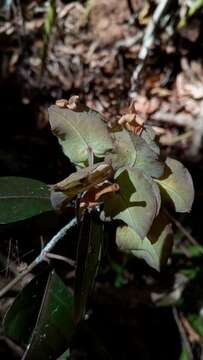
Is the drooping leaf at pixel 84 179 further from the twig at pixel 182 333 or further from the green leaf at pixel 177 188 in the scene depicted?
the twig at pixel 182 333

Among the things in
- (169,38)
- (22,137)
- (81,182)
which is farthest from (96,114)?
(169,38)

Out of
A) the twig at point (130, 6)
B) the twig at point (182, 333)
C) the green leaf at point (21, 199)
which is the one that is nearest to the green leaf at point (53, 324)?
the green leaf at point (21, 199)

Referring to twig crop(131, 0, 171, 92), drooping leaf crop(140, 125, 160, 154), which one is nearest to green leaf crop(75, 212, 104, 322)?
drooping leaf crop(140, 125, 160, 154)

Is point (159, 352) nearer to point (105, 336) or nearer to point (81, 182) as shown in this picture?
point (105, 336)

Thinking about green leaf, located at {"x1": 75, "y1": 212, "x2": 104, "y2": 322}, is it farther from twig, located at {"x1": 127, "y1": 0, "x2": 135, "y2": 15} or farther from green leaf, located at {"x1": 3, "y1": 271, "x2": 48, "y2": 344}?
twig, located at {"x1": 127, "y1": 0, "x2": 135, "y2": 15}

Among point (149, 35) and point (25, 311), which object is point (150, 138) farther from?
point (149, 35)
